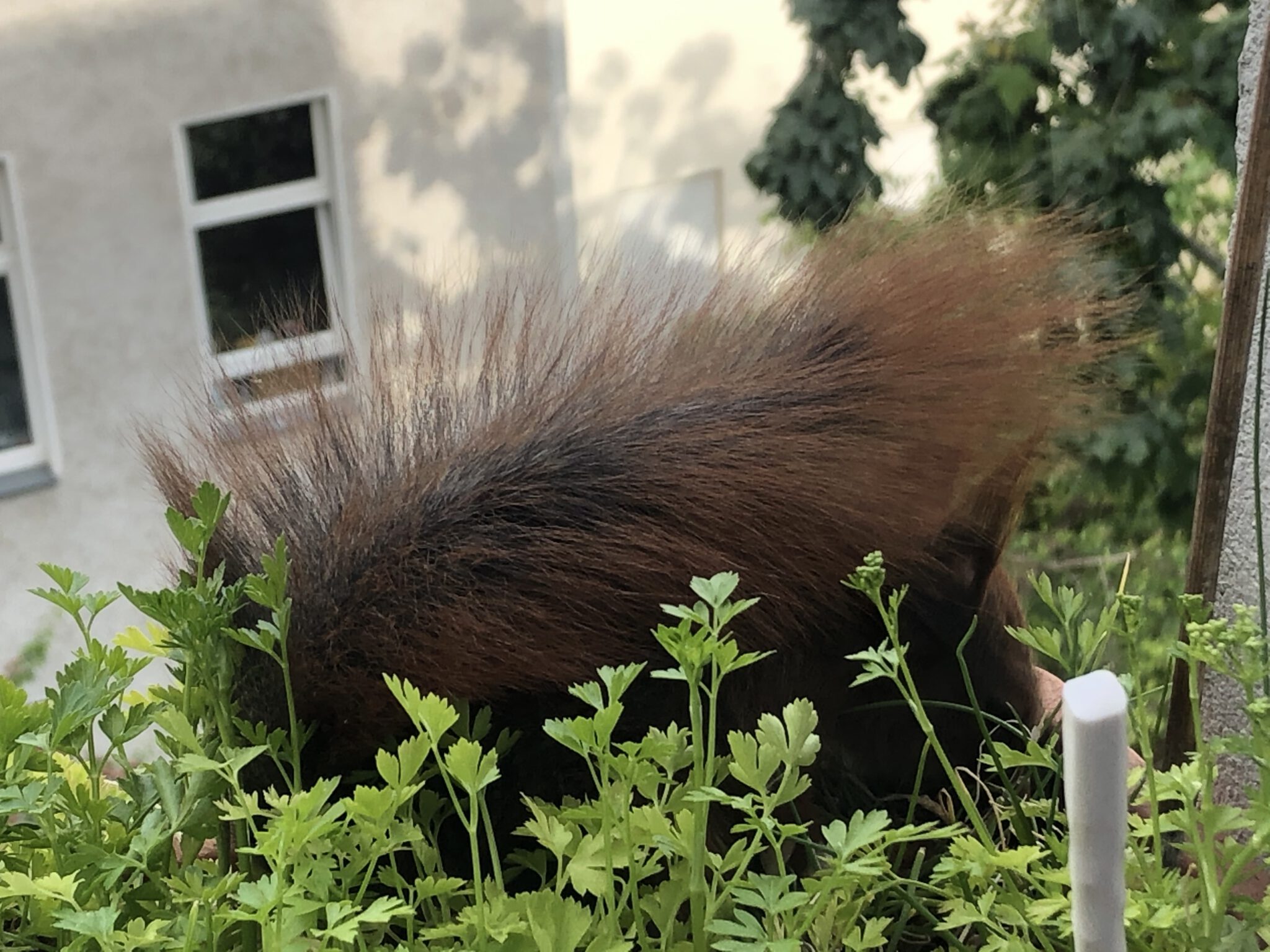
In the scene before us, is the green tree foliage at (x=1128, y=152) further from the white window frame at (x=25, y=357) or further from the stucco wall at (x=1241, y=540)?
the white window frame at (x=25, y=357)

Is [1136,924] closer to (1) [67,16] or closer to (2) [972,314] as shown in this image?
(2) [972,314]

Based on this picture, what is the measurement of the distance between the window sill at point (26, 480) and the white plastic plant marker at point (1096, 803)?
2117 mm

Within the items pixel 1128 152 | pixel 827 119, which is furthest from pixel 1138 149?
pixel 827 119

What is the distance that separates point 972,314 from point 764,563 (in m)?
0.11

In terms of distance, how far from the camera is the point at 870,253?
18.5 inches

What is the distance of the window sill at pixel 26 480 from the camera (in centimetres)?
206

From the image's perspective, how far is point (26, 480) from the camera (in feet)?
6.84

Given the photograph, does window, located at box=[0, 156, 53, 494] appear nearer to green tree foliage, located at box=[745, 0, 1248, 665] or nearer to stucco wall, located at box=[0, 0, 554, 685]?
stucco wall, located at box=[0, 0, 554, 685]

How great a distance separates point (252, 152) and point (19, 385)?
56 cm

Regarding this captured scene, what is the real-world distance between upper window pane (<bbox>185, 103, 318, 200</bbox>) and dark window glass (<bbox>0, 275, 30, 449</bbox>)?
40 centimetres

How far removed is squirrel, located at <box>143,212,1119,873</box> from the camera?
0.39 m

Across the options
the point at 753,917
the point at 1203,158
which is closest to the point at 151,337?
the point at 1203,158

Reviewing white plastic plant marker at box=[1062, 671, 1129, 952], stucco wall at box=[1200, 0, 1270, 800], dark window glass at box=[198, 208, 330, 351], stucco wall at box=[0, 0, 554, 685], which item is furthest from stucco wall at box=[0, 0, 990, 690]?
white plastic plant marker at box=[1062, 671, 1129, 952]

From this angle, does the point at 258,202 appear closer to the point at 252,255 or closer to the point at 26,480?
the point at 252,255
